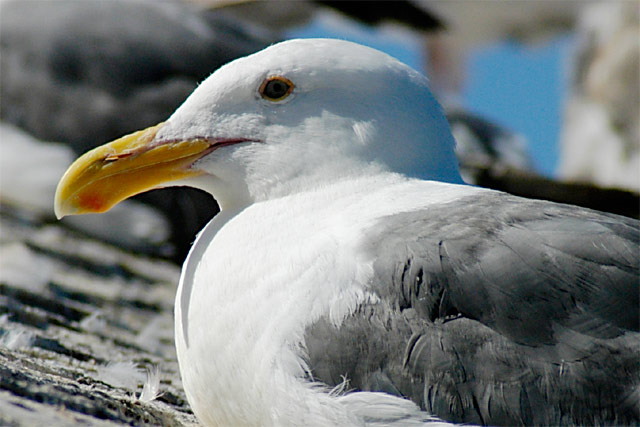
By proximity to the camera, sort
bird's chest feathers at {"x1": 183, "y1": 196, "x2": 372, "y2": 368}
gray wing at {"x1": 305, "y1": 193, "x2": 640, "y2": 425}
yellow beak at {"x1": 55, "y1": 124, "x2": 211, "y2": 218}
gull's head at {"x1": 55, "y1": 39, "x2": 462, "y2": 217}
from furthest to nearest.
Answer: yellow beak at {"x1": 55, "y1": 124, "x2": 211, "y2": 218}, gull's head at {"x1": 55, "y1": 39, "x2": 462, "y2": 217}, bird's chest feathers at {"x1": 183, "y1": 196, "x2": 372, "y2": 368}, gray wing at {"x1": 305, "y1": 193, "x2": 640, "y2": 425}

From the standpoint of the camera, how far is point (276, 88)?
2.15 m

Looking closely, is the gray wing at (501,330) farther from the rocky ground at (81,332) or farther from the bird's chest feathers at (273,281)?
the rocky ground at (81,332)

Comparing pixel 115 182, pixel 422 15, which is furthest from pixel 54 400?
pixel 422 15

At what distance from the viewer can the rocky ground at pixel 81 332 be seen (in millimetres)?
1673

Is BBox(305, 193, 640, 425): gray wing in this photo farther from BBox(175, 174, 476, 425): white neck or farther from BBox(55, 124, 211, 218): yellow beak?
BBox(55, 124, 211, 218): yellow beak

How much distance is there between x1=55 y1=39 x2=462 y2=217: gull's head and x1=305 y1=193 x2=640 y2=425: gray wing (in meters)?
0.38

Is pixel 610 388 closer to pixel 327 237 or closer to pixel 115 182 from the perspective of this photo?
pixel 327 237

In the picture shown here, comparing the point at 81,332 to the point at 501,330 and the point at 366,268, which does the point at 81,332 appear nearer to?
the point at 366,268

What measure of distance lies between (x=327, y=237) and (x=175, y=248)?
2704 mm

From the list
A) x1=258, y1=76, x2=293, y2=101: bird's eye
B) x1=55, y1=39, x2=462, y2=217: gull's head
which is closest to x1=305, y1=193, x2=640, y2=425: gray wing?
x1=55, y1=39, x2=462, y2=217: gull's head

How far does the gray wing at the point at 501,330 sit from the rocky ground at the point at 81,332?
45 centimetres

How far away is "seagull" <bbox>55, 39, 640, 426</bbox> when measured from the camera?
63.9 inches

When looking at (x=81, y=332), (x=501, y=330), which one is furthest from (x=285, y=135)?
(x=81, y=332)

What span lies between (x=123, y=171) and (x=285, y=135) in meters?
0.39
